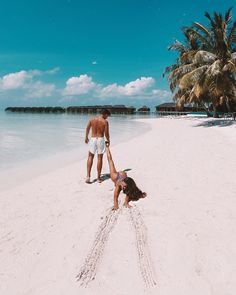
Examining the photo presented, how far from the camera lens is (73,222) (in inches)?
139

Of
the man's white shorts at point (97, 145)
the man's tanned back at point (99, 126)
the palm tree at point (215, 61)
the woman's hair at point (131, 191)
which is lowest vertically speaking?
the woman's hair at point (131, 191)

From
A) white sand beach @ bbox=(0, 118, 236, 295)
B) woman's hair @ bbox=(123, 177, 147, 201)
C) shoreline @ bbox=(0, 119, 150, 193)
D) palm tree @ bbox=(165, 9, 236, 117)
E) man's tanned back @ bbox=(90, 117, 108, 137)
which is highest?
palm tree @ bbox=(165, 9, 236, 117)

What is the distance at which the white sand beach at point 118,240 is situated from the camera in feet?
7.54

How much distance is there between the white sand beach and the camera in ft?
7.54

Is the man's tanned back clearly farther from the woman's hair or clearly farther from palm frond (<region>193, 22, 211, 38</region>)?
palm frond (<region>193, 22, 211, 38</region>)

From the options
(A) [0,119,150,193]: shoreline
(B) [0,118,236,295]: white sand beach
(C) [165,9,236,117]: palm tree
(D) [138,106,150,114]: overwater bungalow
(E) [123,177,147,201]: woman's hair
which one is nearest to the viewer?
(B) [0,118,236,295]: white sand beach

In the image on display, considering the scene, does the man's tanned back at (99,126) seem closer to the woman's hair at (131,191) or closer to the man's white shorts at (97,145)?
the man's white shorts at (97,145)

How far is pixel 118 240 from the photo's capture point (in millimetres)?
3010

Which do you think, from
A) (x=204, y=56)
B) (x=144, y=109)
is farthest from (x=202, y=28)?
(x=144, y=109)

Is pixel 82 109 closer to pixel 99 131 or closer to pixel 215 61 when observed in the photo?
pixel 215 61

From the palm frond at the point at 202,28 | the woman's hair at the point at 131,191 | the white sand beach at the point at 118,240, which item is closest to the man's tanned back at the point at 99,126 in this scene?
the white sand beach at the point at 118,240

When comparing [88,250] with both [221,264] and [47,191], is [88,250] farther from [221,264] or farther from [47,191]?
[47,191]

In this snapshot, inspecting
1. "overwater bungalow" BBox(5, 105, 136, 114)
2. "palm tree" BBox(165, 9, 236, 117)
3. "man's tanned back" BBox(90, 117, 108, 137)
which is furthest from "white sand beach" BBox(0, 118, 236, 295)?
"overwater bungalow" BBox(5, 105, 136, 114)

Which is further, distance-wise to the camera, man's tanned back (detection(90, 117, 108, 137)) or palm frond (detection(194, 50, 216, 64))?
palm frond (detection(194, 50, 216, 64))
